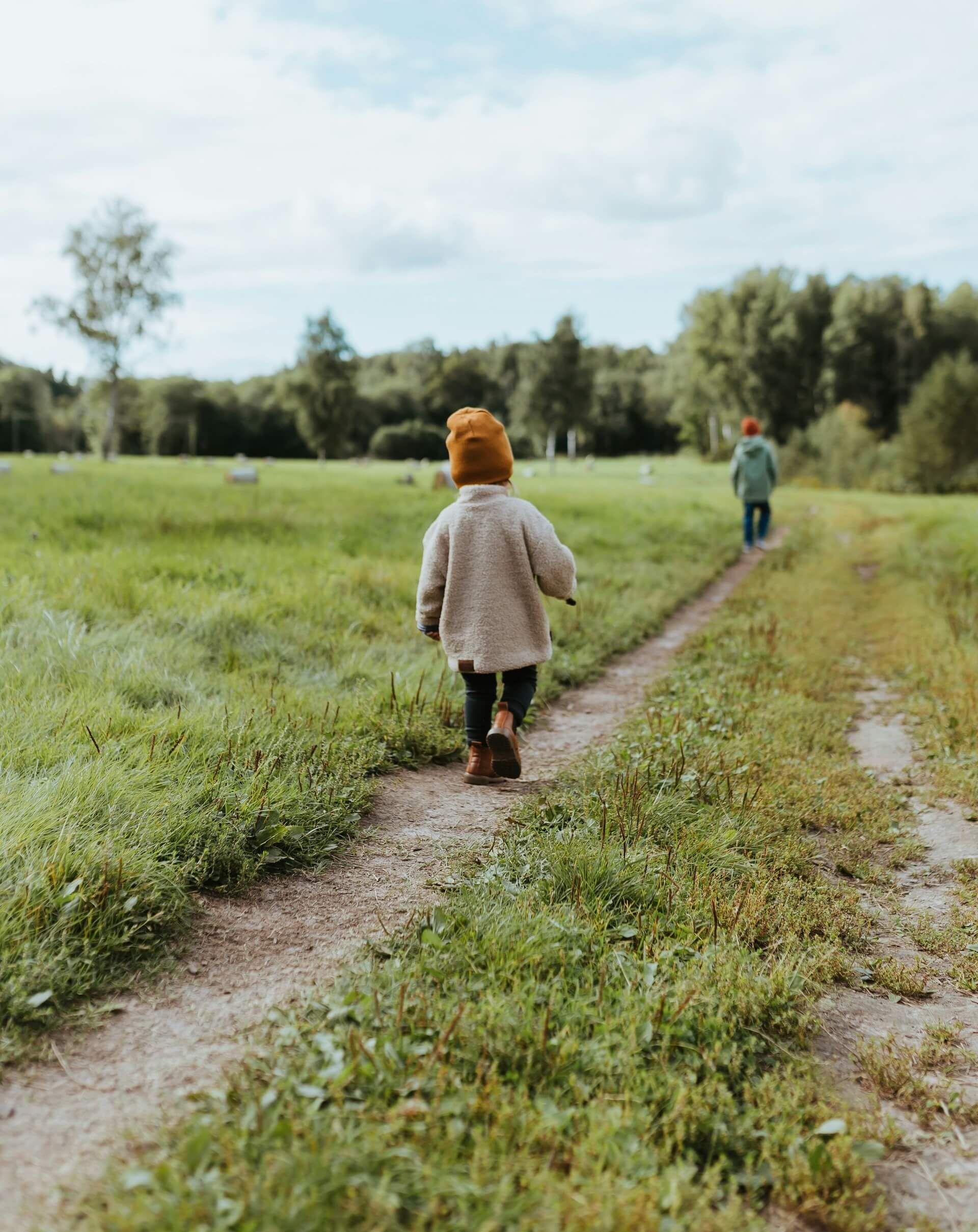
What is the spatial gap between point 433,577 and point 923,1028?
329cm

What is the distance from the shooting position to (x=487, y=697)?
5.36m

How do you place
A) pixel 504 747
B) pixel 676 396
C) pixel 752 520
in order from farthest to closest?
1. pixel 676 396
2. pixel 752 520
3. pixel 504 747

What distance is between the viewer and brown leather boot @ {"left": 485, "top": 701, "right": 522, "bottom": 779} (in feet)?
16.1

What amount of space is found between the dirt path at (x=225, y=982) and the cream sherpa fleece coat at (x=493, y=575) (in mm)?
822

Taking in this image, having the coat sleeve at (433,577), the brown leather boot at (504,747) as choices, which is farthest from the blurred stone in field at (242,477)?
the brown leather boot at (504,747)

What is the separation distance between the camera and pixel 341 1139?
2.18 meters

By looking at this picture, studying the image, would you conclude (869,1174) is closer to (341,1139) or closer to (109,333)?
(341,1139)

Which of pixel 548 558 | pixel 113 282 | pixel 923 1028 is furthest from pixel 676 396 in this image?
pixel 923 1028

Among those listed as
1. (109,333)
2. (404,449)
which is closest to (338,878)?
(109,333)

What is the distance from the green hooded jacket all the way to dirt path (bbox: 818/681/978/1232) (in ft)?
38.2

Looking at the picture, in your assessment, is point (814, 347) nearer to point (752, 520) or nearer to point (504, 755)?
point (752, 520)

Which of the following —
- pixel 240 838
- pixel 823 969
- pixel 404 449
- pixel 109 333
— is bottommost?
pixel 823 969

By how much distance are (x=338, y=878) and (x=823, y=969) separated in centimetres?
203

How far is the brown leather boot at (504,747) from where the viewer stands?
491cm
